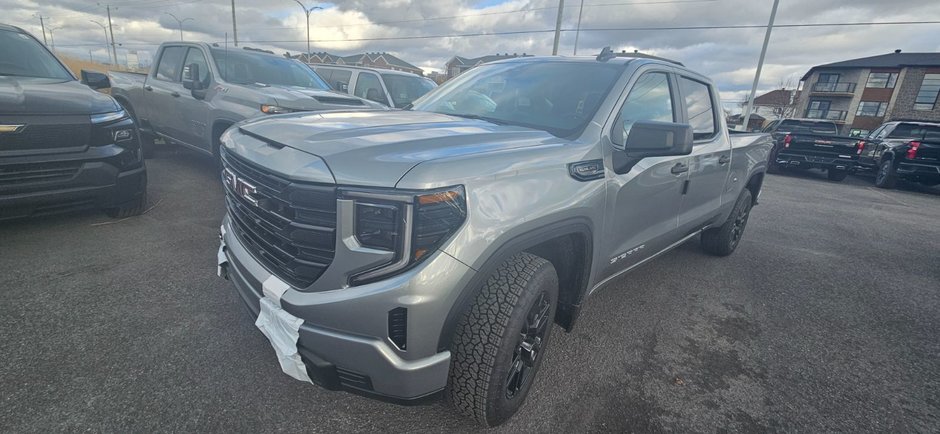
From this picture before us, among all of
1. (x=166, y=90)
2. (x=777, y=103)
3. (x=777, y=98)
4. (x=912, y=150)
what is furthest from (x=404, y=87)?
(x=777, y=98)

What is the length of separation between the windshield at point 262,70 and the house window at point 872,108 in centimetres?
5742

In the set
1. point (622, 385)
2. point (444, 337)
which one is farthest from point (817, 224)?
point (444, 337)

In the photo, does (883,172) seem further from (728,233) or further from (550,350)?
(550,350)

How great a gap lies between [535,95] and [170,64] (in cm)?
650

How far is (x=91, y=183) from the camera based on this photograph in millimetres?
3557

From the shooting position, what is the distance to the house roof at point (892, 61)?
40562 mm

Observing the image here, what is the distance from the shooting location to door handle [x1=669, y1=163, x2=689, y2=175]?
2881mm

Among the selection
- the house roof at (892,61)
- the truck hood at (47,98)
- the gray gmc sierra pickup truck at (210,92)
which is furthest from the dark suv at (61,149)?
the house roof at (892,61)

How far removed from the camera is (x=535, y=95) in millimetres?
2754

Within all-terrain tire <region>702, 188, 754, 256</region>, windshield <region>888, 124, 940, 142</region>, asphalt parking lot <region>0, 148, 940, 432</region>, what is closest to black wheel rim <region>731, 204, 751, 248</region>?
all-terrain tire <region>702, 188, 754, 256</region>

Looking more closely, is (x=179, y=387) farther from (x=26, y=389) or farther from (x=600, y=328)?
(x=600, y=328)

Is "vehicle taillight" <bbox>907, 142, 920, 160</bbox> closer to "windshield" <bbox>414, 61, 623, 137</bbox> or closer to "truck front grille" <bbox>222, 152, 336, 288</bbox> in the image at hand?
"windshield" <bbox>414, 61, 623, 137</bbox>

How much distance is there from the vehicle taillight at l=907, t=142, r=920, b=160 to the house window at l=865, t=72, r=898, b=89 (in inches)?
1785

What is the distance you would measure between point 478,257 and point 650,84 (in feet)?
6.44
